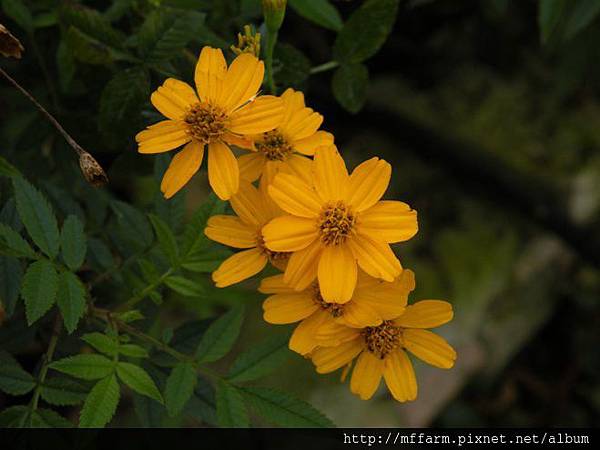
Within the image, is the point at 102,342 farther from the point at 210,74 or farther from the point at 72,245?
the point at 210,74

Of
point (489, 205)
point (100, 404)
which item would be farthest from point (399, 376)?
point (489, 205)

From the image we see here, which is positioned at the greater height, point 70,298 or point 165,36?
point 165,36

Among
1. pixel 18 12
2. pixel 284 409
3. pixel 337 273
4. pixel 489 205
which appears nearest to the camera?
pixel 337 273

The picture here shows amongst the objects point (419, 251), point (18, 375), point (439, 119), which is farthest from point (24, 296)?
point (439, 119)

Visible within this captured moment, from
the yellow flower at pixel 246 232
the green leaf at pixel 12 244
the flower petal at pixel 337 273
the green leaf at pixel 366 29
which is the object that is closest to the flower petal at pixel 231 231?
the yellow flower at pixel 246 232

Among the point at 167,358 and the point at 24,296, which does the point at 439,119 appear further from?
the point at 24,296

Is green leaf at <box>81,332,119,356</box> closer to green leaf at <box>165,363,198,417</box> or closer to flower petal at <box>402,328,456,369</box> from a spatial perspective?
green leaf at <box>165,363,198,417</box>
